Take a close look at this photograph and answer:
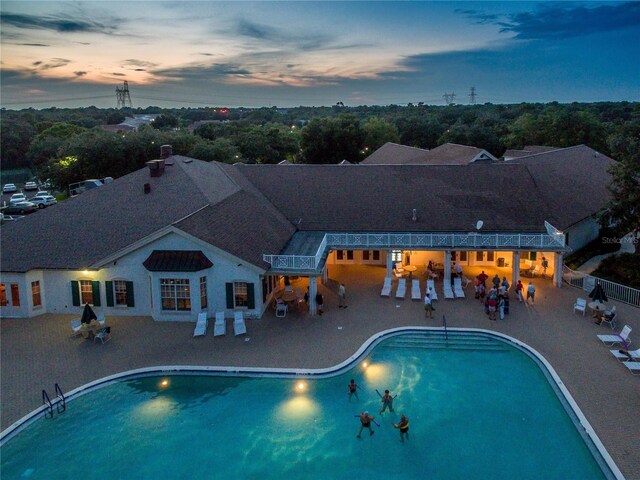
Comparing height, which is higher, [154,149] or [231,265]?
[154,149]

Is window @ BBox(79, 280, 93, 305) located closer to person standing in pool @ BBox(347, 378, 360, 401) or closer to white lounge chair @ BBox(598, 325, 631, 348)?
person standing in pool @ BBox(347, 378, 360, 401)

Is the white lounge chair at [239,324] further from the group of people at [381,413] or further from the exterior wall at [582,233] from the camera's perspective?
the exterior wall at [582,233]

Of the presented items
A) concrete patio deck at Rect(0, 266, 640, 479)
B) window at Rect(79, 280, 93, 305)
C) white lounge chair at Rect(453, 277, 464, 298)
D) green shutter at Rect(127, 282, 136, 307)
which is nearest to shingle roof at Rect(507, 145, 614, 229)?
white lounge chair at Rect(453, 277, 464, 298)

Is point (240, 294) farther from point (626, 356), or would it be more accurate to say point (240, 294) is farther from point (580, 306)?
point (626, 356)

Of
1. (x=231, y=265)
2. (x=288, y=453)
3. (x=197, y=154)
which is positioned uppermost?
(x=197, y=154)

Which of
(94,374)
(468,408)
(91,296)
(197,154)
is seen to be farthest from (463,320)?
(197,154)

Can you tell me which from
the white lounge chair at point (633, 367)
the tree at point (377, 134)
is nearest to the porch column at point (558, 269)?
the white lounge chair at point (633, 367)

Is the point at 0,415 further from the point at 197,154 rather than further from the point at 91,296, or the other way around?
the point at 197,154
